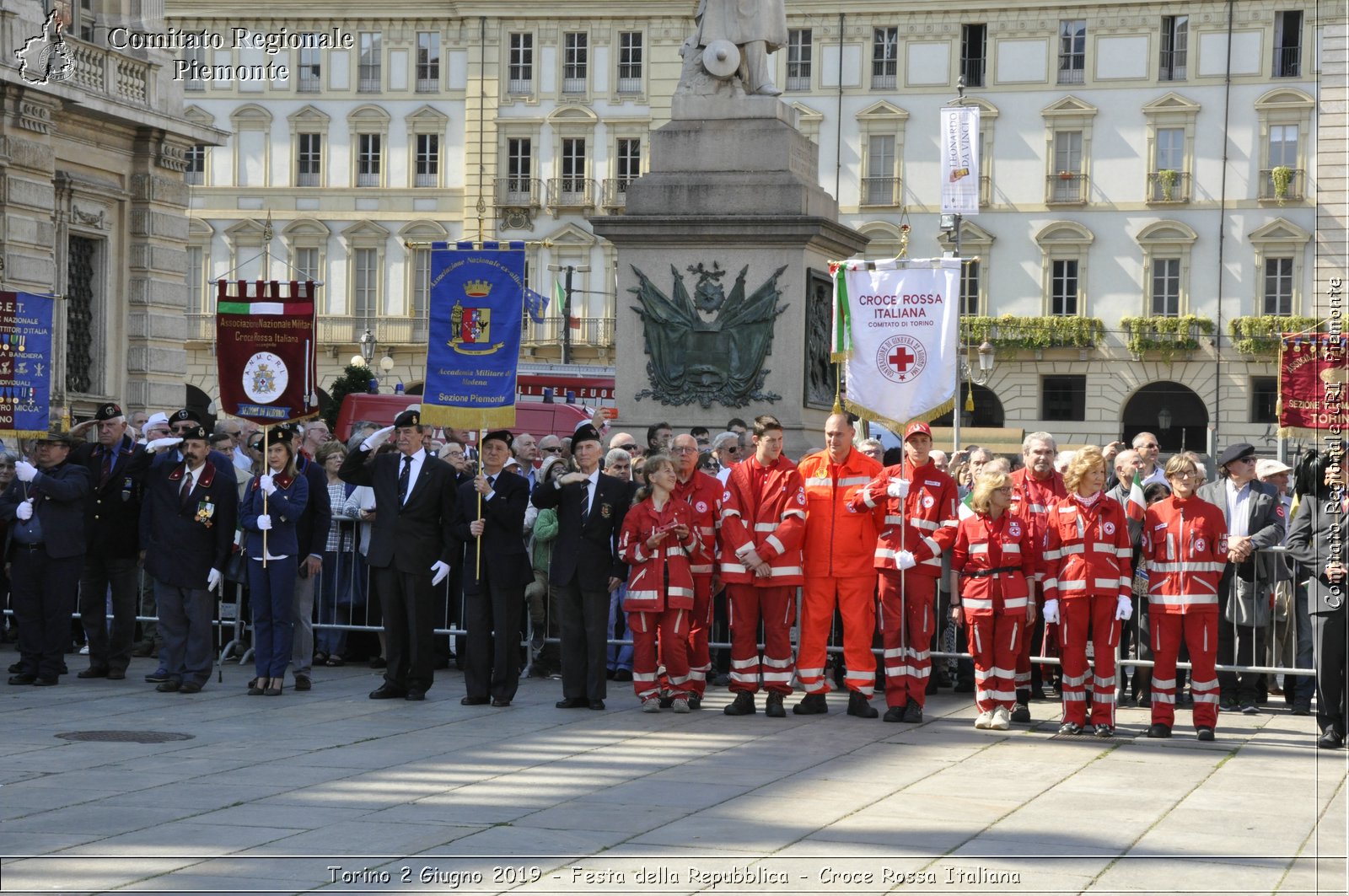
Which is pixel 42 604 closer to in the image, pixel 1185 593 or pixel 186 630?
pixel 186 630

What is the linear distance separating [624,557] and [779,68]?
47.3 metres

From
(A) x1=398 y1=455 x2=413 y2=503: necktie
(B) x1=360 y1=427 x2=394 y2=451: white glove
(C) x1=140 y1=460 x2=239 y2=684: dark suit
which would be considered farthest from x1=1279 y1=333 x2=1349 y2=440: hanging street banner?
(C) x1=140 y1=460 x2=239 y2=684: dark suit

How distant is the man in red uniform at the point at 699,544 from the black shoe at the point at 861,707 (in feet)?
3.36

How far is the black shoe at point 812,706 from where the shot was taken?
1262 cm

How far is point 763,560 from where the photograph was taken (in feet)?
40.5

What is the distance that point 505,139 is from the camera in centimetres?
5919

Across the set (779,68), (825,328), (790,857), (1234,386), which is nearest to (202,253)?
(779,68)

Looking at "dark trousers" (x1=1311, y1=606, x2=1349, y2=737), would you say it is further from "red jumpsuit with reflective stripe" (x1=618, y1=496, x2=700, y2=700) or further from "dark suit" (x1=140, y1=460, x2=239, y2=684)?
"dark suit" (x1=140, y1=460, x2=239, y2=684)

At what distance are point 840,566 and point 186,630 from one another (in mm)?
4842

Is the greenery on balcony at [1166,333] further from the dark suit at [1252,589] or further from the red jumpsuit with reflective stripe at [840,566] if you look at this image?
the red jumpsuit with reflective stripe at [840,566]

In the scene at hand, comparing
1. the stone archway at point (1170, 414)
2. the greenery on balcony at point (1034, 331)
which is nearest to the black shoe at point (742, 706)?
the greenery on balcony at point (1034, 331)

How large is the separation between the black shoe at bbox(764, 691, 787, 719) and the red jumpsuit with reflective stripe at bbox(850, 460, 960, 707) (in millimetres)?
705

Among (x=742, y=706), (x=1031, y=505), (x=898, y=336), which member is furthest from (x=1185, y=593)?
(x=742, y=706)

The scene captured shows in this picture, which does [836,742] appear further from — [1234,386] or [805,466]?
[1234,386]
